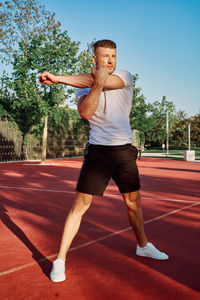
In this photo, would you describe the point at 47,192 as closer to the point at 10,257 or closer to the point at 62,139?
the point at 10,257

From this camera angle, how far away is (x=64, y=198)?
7309 mm

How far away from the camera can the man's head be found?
9.36ft

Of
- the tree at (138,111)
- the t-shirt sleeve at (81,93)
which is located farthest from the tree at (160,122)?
the t-shirt sleeve at (81,93)

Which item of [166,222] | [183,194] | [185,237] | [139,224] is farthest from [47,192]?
[139,224]

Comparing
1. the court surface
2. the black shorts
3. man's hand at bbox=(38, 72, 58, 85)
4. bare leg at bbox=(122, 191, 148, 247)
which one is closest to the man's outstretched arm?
man's hand at bbox=(38, 72, 58, 85)

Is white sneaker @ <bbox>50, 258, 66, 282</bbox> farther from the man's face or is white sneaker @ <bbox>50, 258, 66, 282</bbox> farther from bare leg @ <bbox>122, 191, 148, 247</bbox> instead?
the man's face

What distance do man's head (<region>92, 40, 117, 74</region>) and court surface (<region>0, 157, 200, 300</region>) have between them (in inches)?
69.9

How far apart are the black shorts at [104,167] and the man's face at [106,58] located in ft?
2.23

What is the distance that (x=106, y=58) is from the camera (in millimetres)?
2869

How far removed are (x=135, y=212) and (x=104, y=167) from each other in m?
0.62

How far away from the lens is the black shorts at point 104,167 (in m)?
2.99

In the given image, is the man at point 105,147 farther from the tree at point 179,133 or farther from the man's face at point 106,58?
the tree at point 179,133

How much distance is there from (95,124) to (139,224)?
1106 mm

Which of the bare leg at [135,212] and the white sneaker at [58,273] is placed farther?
the bare leg at [135,212]
